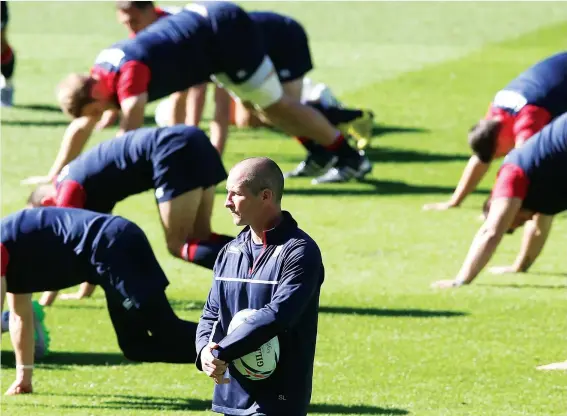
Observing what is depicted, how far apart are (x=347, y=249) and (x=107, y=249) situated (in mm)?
3586

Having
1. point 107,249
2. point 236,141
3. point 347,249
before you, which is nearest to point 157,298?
point 107,249

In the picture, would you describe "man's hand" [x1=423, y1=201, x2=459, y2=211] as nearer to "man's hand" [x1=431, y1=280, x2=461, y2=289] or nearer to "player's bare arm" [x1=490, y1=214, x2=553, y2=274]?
"player's bare arm" [x1=490, y1=214, x2=553, y2=274]

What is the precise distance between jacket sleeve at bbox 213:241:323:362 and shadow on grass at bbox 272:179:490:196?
6934mm

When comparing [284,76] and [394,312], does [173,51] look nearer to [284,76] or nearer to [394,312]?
[284,76]

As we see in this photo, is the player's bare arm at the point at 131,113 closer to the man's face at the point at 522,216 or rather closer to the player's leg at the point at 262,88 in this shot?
the player's leg at the point at 262,88

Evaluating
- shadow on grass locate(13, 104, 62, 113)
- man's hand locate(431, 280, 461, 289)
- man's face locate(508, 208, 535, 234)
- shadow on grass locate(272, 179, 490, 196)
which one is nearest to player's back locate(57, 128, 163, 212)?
man's hand locate(431, 280, 461, 289)

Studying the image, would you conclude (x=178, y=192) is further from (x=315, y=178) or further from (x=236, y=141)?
(x=236, y=141)

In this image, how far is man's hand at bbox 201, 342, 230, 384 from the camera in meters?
4.82

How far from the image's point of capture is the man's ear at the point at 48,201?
301 inches

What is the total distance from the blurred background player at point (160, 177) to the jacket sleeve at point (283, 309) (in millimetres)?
3122

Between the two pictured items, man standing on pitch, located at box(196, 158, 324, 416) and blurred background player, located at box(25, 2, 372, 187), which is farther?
blurred background player, located at box(25, 2, 372, 187)

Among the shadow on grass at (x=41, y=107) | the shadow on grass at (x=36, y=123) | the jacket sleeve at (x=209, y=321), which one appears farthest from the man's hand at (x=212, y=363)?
the shadow on grass at (x=41, y=107)

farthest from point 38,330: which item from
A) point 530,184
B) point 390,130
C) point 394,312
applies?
point 390,130

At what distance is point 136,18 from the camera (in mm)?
10945
